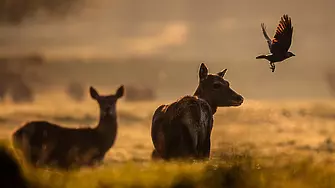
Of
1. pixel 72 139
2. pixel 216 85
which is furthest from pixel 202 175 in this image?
pixel 72 139

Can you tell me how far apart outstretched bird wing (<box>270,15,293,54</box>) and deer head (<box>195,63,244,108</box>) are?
1741 millimetres

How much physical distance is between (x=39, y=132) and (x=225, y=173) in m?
11.1

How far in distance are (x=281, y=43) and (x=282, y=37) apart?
157mm

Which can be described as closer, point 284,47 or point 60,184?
point 60,184

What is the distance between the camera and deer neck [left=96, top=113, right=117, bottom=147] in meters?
22.0

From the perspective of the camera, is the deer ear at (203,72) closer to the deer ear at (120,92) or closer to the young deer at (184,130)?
the young deer at (184,130)

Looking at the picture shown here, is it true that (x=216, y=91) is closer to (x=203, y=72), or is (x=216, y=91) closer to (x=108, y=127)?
(x=203, y=72)

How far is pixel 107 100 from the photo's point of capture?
21.5 metres

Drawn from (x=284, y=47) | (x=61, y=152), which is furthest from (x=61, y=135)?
(x=284, y=47)

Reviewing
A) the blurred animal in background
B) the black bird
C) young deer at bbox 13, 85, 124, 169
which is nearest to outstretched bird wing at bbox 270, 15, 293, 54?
the black bird

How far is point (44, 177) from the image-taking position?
8562mm

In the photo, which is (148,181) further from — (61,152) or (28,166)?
(61,152)

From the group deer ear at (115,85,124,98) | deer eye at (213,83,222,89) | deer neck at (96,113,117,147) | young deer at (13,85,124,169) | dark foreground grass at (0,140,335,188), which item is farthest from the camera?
deer neck at (96,113,117,147)

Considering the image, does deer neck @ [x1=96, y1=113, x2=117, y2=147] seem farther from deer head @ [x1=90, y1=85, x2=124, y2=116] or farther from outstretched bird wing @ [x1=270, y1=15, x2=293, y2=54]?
outstretched bird wing @ [x1=270, y1=15, x2=293, y2=54]
